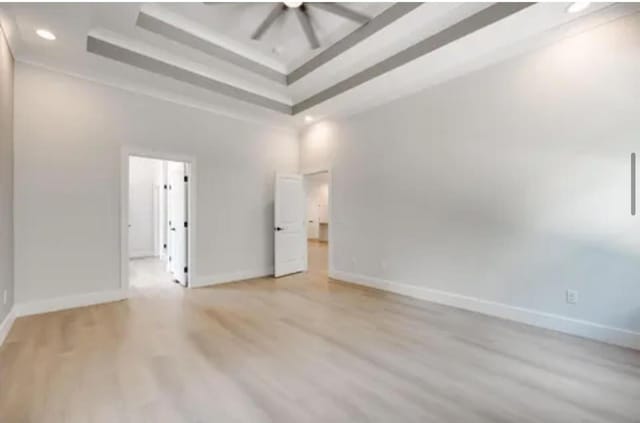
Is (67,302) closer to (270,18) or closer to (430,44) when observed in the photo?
(270,18)

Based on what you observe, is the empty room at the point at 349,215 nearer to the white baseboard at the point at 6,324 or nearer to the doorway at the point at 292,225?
the white baseboard at the point at 6,324

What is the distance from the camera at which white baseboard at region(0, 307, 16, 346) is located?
2.91 meters

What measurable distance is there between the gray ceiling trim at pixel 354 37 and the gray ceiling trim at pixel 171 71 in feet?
2.43

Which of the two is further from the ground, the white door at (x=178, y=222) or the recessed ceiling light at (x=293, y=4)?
the recessed ceiling light at (x=293, y=4)

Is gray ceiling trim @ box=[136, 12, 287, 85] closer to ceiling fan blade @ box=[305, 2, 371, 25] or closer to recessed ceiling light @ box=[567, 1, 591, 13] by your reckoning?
ceiling fan blade @ box=[305, 2, 371, 25]

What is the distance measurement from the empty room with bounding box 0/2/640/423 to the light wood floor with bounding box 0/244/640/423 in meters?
0.02

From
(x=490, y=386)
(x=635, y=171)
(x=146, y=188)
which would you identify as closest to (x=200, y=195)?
(x=146, y=188)

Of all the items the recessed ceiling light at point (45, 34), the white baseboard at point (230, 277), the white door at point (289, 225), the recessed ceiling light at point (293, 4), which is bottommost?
the white baseboard at point (230, 277)

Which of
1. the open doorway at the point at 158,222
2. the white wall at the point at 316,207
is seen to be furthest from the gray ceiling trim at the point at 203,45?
the white wall at the point at 316,207

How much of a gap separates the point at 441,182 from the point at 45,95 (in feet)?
16.9

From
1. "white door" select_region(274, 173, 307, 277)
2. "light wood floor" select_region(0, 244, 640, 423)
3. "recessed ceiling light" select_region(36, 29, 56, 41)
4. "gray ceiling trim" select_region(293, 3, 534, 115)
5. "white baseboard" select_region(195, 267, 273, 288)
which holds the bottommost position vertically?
"light wood floor" select_region(0, 244, 640, 423)

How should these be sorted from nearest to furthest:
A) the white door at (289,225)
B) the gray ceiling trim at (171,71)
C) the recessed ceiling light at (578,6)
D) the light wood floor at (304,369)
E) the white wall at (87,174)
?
the light wood floor at (304,369) → the recessed ceiling light at (578,6) → the gray ceiling trim at (171,71) → the white wall at (87,174) → the white door at (289,225)

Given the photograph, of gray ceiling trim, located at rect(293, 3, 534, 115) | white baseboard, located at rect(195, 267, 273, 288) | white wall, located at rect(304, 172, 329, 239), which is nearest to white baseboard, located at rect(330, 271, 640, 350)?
white baseboard, located at rect(195, 267, 273, 288)

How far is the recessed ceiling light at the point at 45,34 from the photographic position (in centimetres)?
301
